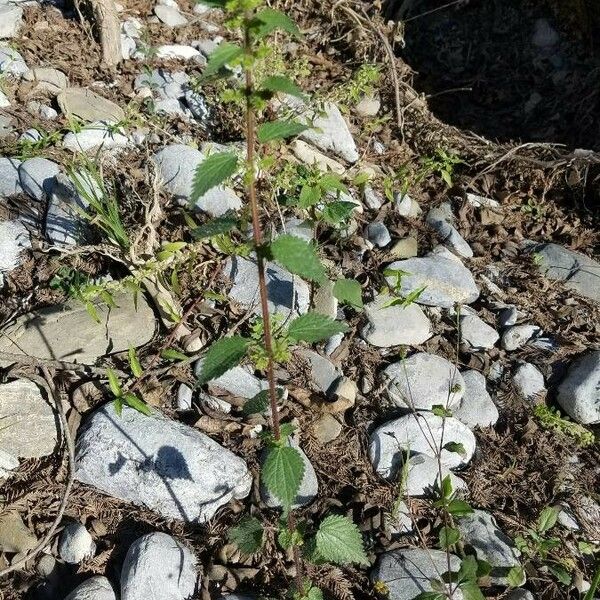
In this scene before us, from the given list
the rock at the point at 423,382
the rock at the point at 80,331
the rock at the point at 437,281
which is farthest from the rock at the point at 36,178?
the rock at the point at 423,382

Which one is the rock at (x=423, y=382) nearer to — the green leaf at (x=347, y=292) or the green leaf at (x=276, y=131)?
the green leaf at (x=347, y=292)

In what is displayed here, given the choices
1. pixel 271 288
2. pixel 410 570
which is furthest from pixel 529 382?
pixel 271 288

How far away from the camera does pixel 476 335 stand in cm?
329

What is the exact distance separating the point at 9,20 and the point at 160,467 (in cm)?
301

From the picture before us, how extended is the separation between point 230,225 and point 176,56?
2985mm

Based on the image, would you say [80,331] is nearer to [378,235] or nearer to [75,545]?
[75,545]

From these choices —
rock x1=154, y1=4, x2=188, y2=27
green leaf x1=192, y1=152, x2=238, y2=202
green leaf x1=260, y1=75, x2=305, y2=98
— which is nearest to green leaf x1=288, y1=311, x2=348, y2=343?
green leaf x1=192, y1=152, x2=238, y2=202

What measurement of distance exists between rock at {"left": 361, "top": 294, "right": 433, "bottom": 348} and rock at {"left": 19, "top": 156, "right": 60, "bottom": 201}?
167 centimetres

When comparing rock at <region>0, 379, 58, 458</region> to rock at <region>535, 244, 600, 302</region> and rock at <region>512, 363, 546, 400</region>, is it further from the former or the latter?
rock at <region>535, 244, 600, 302</region>

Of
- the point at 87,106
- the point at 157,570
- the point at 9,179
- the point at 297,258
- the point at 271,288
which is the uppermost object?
the point at 297,258

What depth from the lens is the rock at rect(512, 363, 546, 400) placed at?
312 centimetres

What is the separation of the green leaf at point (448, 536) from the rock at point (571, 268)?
1.71 meters

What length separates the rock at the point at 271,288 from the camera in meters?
3.12

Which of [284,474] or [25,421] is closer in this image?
[284,474]
